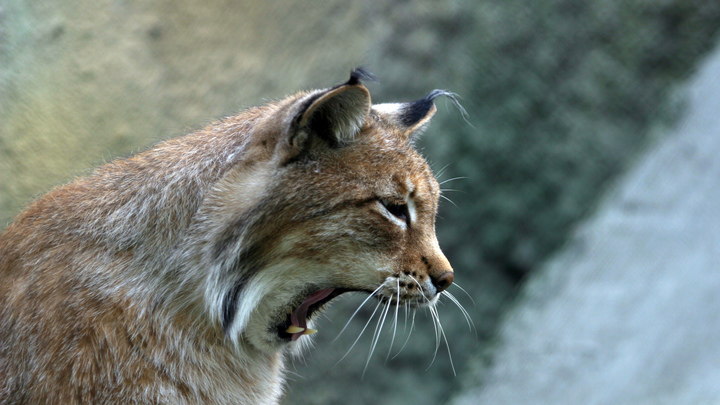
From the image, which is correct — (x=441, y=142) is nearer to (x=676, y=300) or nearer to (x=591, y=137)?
(x=591, y=137)

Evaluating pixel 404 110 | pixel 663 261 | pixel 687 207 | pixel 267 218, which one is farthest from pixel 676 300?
pixel 267 218

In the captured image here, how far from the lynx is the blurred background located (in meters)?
1.62

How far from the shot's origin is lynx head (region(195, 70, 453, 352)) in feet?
8.11

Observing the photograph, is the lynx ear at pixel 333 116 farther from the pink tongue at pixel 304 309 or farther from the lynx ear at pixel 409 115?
the pink tongue at pixel 304 309

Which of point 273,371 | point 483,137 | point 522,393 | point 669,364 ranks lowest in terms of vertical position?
point 273,371

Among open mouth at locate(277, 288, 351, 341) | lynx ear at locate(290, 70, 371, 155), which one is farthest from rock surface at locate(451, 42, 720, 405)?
lynx ear at locate(290, 70, 371, 155)

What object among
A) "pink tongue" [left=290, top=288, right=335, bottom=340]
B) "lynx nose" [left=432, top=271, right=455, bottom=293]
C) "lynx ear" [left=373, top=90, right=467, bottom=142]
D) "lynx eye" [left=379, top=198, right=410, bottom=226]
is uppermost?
"lynx ear" [left=373, top=90, right=467, bottom=142]

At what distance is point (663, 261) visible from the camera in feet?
19.2

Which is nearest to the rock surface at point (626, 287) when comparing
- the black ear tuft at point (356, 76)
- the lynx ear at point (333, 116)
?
the lynx ear at point (333, 116)

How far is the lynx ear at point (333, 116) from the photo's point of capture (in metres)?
2.34

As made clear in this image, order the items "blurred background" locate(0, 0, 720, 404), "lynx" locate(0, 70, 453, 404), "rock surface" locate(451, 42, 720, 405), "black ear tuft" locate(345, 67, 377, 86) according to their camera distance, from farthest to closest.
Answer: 1. "rock surface" locate(451, 42, 720, 405)
2. "blurred background" locate(0, 0, 720, 404)
3. "lynx" locate(0, 70, 453, 404)
4. "black ear tuft" locate(345, 67, 377, 86)

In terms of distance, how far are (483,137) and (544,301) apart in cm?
148

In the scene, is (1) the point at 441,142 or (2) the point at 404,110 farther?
(1) the point at 441,142

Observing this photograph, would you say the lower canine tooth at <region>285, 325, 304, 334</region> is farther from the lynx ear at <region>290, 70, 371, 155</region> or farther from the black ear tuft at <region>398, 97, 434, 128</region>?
the black ear tuft at <region>398, 97, 434, 128</region>
